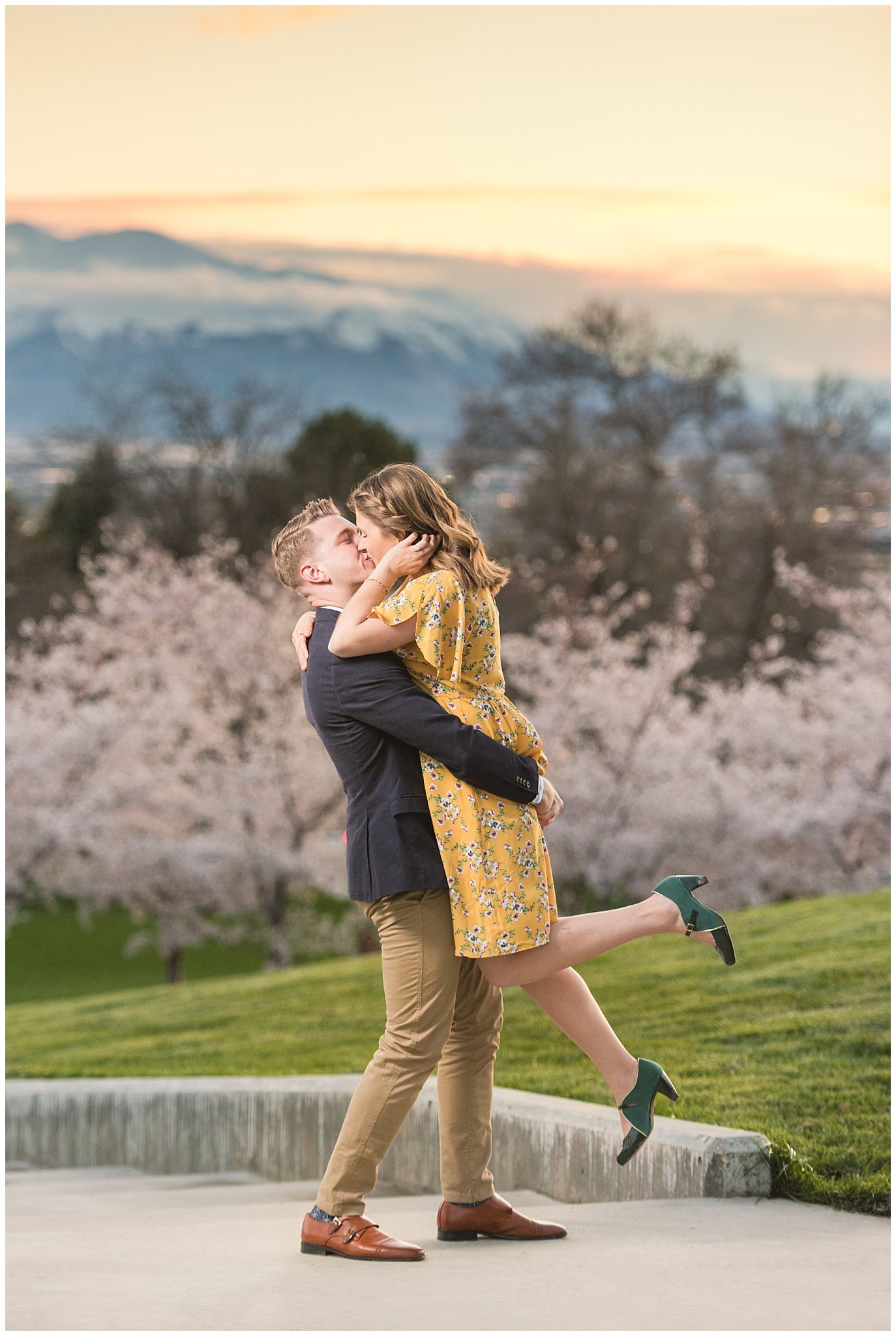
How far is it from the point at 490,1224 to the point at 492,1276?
416 millimetres

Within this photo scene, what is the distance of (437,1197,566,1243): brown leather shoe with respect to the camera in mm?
3469

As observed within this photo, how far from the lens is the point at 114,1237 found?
3615mm

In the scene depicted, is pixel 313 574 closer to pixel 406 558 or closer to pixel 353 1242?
pixel 406 558

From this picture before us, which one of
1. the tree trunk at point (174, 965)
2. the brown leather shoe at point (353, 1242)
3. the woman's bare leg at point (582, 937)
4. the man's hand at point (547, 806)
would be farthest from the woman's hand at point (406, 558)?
the tree trunk at point (174, 965)

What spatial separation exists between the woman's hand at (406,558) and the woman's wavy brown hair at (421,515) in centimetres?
4

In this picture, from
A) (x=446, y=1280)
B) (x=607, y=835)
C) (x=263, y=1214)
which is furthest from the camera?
(x=607, y=835)

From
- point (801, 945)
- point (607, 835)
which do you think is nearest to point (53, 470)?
point (607, 835)

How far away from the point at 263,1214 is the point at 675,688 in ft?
63.5

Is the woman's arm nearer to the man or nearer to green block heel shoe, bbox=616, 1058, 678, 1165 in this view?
the man

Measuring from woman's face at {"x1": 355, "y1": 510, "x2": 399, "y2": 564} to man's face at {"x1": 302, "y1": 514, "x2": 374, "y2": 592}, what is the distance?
0.24 ft

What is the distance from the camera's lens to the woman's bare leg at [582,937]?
3.29 meters

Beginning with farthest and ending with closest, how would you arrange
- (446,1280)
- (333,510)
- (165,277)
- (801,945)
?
1. (165,277)
2. (801,945)
3. (333,510)
4. (446,1280)

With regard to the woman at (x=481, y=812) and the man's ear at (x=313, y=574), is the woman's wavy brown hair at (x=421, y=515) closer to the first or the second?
the woman at (x=481, y=812)

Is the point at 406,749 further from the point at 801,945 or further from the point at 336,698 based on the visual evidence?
the point at 801,945
